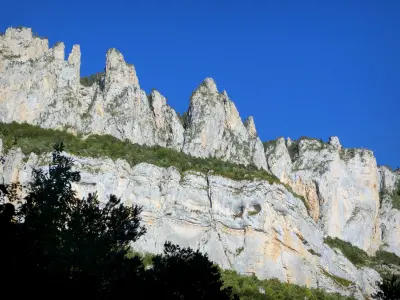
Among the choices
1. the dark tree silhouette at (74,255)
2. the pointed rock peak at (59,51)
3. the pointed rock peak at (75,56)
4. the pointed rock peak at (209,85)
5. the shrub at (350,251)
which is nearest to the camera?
the dark tree silhouette at (74,255)

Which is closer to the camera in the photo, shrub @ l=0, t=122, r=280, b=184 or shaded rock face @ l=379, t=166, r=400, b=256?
shrub @ l=0, t=122, r=280, b=184

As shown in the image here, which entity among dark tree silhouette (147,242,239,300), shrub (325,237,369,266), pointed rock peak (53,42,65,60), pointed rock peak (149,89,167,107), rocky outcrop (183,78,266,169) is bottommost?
dark tree silhouette (147,242,239,300)

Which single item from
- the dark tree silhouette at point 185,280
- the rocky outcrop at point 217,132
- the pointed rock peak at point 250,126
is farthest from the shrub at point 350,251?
the dark tree silhouette at point 185,280

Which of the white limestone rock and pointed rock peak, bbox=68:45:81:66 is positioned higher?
pointed rock peak, bbox=68:45:81:66

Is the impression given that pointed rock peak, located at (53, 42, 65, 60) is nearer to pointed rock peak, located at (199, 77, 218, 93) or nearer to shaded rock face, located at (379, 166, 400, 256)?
pointed rock peak, located at (199, 77, 218, 93)

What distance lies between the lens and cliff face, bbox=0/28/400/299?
255 ft

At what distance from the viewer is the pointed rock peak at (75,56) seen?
10144cm

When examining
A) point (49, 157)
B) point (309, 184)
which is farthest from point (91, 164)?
point (309, 184)

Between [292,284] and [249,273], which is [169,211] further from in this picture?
[292,284]

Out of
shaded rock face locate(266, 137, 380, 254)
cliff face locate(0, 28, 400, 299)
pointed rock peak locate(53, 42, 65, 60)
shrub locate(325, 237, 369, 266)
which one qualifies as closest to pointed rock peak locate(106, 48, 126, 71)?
cliff face locate(0, 28, 400, 299)

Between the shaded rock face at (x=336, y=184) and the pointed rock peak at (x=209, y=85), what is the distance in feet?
52.1

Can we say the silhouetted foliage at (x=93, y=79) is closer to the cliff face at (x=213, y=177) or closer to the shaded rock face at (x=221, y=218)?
the cliff face at (x=213, y=177)

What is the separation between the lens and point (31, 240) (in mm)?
24938

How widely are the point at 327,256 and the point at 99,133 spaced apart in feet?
122
